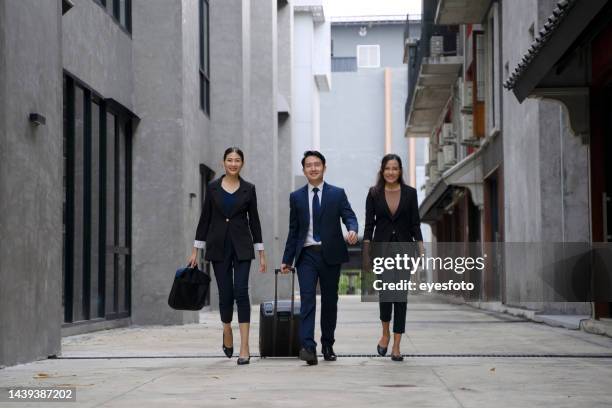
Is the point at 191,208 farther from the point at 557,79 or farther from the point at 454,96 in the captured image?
the point at 454,96

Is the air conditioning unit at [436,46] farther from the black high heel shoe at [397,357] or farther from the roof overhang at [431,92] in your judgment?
the black high heel shoe at [397,357]

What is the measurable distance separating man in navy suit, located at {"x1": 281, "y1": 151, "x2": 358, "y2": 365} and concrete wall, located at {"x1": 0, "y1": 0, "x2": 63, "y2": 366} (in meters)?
2.23

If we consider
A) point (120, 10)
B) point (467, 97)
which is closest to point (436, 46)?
point (467, 97)

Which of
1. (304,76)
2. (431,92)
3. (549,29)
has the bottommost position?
(549,29)

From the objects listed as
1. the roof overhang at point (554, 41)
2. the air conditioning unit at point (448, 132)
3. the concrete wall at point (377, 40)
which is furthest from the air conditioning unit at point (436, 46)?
the concrete wall at point (377, 40)

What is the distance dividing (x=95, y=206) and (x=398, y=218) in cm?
696

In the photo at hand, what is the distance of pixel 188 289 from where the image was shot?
32.7 ft

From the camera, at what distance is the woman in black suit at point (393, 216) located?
991 cm

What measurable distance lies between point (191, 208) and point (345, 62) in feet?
156

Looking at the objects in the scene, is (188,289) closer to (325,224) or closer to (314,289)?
(314,289)

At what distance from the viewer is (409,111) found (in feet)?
136

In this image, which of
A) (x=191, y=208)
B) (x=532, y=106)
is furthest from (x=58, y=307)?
(x=532, y=106)

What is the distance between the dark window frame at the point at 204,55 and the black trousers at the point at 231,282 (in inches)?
600

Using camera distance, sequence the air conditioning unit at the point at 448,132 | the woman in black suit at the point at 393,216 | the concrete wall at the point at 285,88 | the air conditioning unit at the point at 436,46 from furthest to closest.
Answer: the concrete wall at the point at 285,88
the air conditioning unit at the point at 448,132
the air conditioning unit at the point at 436,46
the woman in black suit at the point at 393,216
